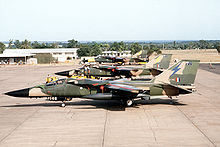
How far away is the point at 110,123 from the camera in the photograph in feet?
53.7

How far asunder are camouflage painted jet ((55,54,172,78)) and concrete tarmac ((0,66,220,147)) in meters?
9.52

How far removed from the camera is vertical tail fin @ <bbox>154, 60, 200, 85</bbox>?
813 inches

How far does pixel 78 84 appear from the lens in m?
20.1

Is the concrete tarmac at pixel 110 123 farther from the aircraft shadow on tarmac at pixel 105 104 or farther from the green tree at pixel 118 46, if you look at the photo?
the green tree at pixel 118 46

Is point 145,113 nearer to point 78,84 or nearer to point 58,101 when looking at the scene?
point 78,84

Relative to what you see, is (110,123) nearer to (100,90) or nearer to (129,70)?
(100,90)

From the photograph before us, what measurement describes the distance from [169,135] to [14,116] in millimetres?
10859

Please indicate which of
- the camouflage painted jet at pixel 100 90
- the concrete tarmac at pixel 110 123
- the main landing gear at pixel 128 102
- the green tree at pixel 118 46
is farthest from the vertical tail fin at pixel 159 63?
the green tree at pixel 118 46

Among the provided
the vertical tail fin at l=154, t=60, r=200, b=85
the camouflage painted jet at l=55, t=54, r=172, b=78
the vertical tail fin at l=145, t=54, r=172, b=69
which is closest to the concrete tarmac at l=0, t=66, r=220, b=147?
the vertical tail fin at l=154, t=60, r=200, b=85

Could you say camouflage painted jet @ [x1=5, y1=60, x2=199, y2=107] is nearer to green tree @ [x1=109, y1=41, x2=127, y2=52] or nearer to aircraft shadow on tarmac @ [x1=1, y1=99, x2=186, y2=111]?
aircraft shadow on tarmac @ [x1=1, y1=99, x2=186, y2=111]

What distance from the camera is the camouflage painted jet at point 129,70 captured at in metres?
32.6

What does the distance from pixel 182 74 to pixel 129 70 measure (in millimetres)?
12184

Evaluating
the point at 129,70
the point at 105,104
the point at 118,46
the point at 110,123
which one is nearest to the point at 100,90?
the point at 105,104

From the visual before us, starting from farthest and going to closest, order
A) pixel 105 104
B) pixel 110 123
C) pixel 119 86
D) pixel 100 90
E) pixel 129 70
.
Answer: pixel 129 70
pixel 105 104
pixel 100 90
pixel 119 86
pixel 110 123
